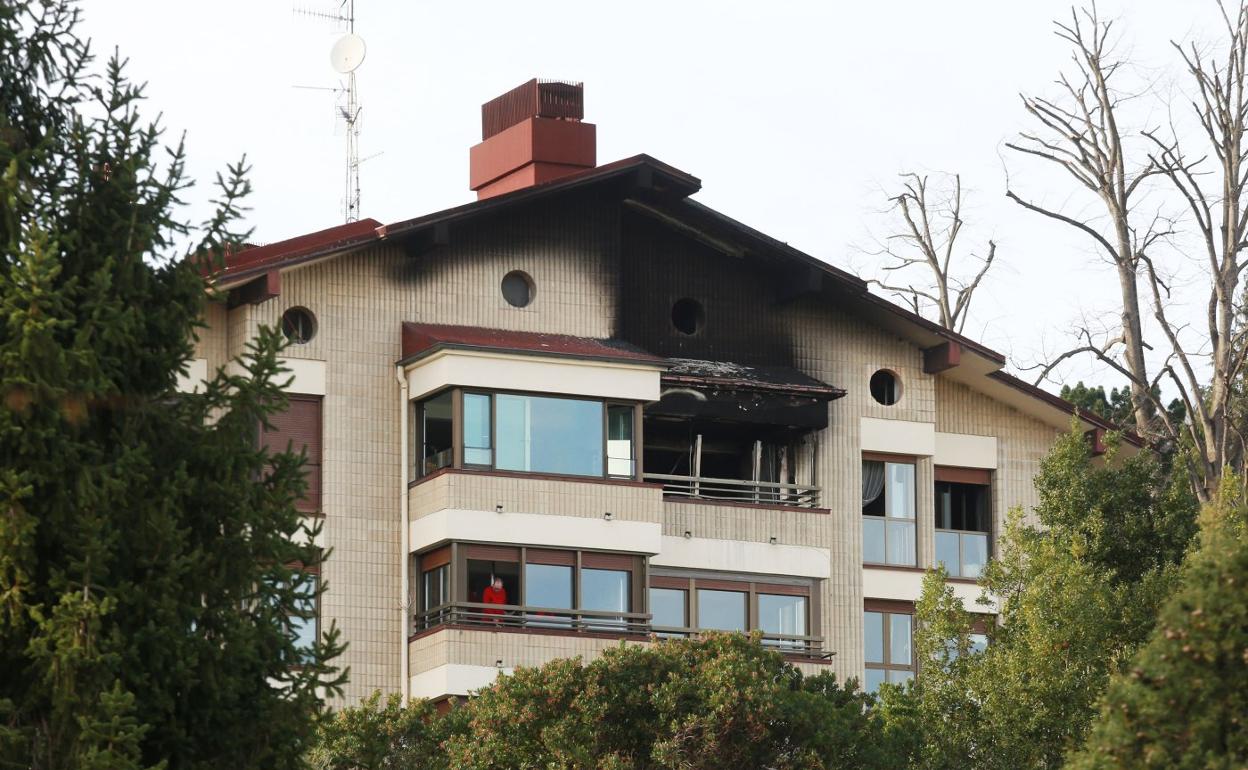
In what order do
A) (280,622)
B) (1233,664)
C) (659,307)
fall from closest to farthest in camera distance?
(1233,664) → (280,622) → (659,307)

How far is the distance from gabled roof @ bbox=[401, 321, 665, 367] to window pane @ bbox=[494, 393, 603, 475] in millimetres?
724

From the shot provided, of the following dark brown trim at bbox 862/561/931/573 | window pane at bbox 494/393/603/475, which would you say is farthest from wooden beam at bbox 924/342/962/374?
window pane at bbox 494/393/603/475

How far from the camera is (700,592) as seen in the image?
4103 cm

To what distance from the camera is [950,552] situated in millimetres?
43875

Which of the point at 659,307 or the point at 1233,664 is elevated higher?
the point at 659,307

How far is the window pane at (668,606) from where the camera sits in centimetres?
4072

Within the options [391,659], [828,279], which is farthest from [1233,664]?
[828,279]

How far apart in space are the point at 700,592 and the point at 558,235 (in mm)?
5894

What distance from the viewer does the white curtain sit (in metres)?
43.5

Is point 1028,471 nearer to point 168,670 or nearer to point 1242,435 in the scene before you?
point 1242,435

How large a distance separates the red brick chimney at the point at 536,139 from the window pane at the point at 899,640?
29.2 feet

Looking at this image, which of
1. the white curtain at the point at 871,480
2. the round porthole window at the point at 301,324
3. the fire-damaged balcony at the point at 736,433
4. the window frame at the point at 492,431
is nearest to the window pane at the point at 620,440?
the window frame at the point at 492,431

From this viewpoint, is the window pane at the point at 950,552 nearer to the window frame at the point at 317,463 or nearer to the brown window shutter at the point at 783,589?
the brown window shutter at the point at 783,589

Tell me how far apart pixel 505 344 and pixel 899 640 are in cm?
863
